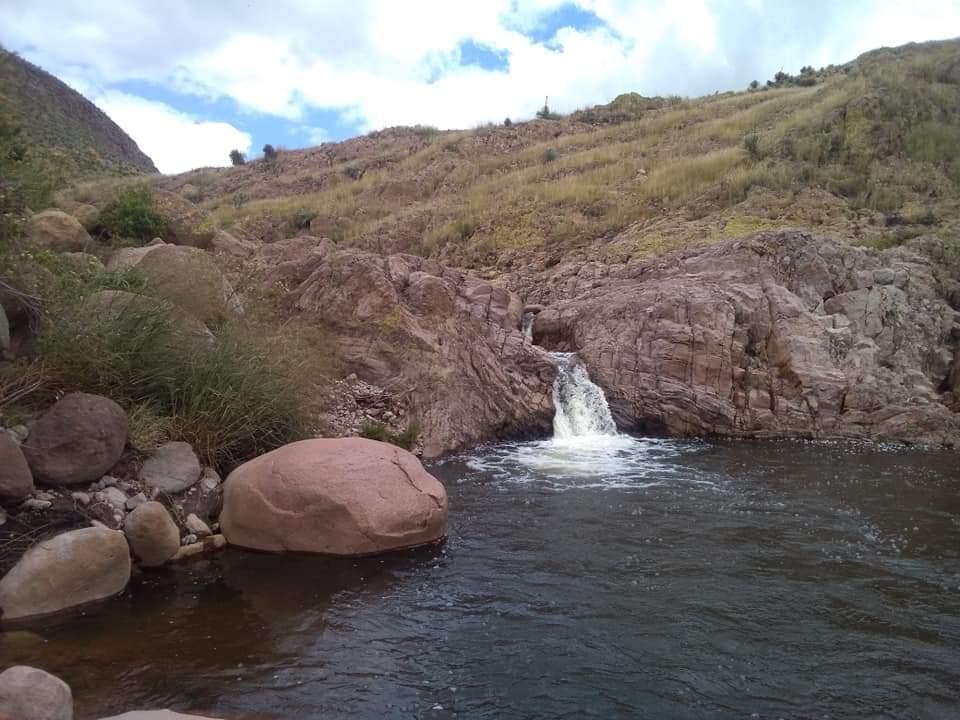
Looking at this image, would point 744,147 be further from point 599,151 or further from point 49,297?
point 49,297

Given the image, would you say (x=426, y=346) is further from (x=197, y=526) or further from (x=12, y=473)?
(x=12, y=473)

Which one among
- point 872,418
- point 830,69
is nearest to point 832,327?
point 872,418

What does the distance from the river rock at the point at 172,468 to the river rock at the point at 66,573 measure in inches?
43.4

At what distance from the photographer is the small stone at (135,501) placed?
21.7 feet

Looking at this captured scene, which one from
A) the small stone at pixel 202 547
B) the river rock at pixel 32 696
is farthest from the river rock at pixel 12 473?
the river rock at pixel 32 696

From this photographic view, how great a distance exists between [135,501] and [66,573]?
3.82ft

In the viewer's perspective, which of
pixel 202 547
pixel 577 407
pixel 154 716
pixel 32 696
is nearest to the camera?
pixel 32 696

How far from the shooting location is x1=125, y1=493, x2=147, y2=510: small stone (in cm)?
660

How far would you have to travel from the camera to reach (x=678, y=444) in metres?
13.3

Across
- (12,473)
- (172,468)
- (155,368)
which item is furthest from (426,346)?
(12,473)

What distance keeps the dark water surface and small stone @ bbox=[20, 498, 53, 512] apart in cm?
102

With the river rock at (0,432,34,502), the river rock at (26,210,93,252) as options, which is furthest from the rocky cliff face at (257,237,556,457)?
the river rock at (0,432,34,502)

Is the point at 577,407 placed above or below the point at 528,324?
below

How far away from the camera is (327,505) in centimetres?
686
